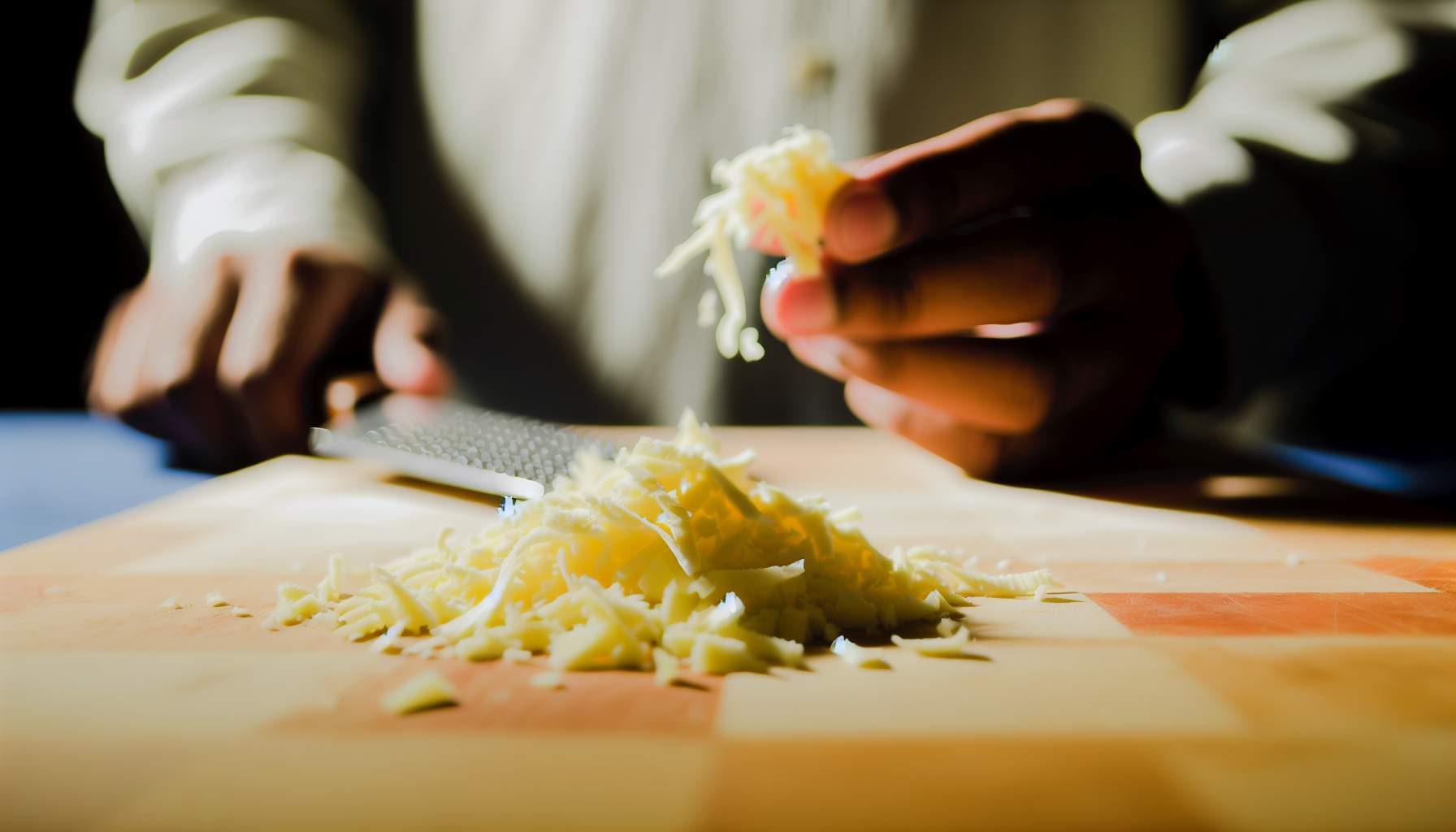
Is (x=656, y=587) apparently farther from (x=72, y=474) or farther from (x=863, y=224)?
(x=72, y=474)

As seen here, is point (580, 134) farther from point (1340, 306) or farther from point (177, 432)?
point (1340, 306)

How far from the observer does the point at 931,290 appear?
118 centimetres

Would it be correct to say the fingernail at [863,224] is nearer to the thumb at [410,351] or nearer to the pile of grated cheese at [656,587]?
the pile of grated cheese at [656,587]

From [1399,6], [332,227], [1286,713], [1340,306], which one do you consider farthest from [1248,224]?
[332,227]

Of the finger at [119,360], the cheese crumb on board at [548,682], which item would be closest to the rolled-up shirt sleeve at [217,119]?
the finger at [119,360]

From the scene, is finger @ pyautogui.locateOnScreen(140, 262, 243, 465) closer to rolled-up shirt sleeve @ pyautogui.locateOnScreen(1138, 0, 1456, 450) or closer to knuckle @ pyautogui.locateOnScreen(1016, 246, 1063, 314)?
knuckle @ pyautogui.locateOnScreen(1016, 246, 1063, 314)

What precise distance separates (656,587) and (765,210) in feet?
1.72

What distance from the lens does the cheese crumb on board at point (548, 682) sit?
1.79 ft

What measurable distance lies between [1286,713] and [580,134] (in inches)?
72.4

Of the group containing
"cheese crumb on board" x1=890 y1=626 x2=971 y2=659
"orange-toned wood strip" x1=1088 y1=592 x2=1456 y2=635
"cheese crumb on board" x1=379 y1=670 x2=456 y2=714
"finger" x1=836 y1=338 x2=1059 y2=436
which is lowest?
"cheese crumb on board" x1=379 y1=670 x2=456 y2=714

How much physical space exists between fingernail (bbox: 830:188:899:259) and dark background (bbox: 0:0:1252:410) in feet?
8.29

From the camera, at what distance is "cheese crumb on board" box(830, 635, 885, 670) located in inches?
22.9

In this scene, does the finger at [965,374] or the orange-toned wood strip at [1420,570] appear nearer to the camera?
the orange-toned wood strip at [1420,570]

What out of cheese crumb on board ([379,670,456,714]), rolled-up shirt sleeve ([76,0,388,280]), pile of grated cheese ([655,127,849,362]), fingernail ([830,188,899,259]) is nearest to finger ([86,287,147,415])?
rolled-up shirt sleeve ([76,0,388,280])
